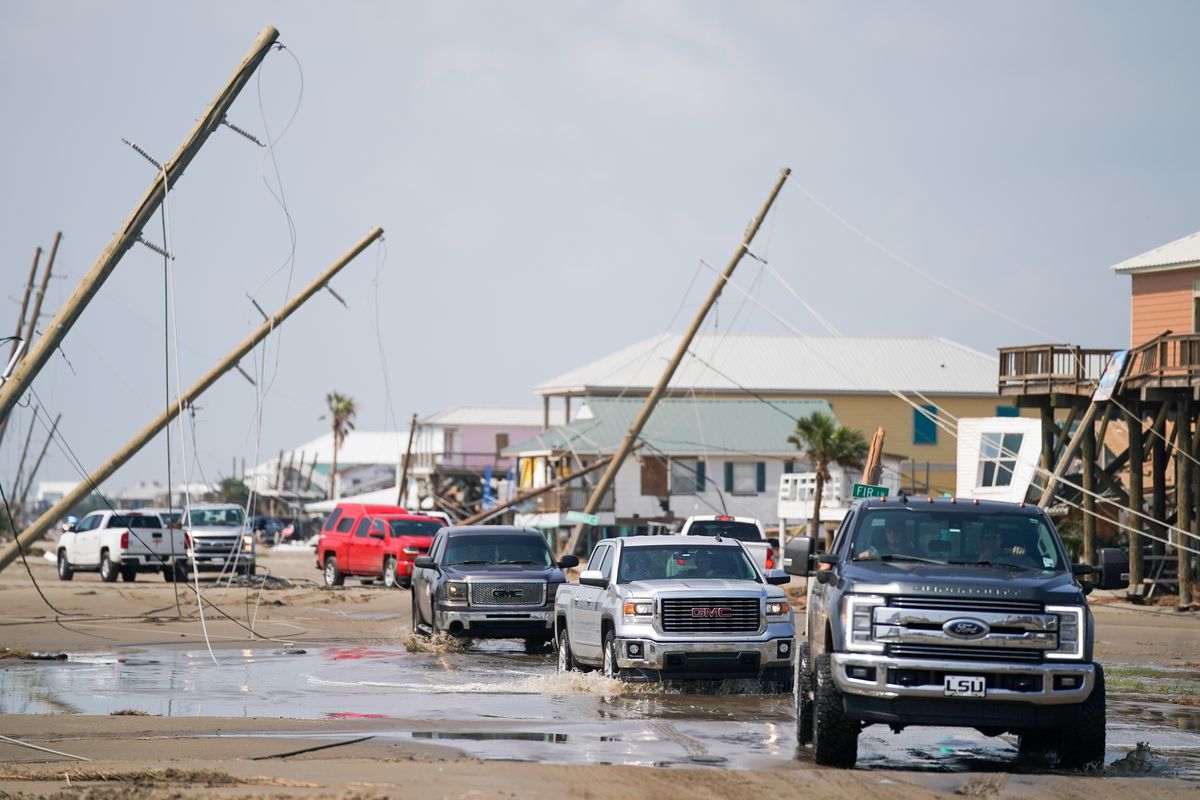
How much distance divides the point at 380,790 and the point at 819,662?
361cm

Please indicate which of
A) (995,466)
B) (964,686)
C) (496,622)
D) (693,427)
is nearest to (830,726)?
(964,686)

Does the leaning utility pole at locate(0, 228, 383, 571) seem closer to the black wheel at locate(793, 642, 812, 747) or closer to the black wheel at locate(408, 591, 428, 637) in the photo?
the black wheel at locate(408, 591, 428, 637)

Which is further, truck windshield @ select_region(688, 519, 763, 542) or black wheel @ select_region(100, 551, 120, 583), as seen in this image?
black wheel @ select_region(100, 551, 120, 583)

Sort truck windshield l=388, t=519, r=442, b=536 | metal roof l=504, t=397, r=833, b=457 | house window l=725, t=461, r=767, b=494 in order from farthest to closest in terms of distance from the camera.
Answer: house window l=725, t=461, r=767, b=494
metal roof l=504, t=397, r=833, b=457
truck windshield l=388, t=519, r=442, b=536

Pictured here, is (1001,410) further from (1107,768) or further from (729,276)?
(1107,768)

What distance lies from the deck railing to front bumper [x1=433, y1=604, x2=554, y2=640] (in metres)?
18.6

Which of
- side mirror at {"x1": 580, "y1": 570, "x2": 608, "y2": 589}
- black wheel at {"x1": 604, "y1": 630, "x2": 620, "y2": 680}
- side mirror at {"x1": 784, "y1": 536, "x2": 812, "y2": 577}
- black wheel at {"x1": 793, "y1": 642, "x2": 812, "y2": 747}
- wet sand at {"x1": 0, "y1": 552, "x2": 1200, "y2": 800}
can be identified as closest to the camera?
wet sand at {"x1": 0, "y1": 552, "x2": 1200, "y2": 800}

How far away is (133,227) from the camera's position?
2245cm

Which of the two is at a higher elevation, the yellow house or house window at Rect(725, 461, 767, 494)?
the yellow house

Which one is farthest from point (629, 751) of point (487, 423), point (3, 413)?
point (487, 423)

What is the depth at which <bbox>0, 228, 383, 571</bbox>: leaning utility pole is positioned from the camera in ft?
84.4

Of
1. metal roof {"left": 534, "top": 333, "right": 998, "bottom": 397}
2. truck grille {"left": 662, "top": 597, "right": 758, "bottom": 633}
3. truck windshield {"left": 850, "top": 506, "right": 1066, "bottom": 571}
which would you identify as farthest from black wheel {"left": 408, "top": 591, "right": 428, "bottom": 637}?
metal roof {"left": 534, "top": 333, "right": 998, "bottom": 397}

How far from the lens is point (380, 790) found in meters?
10.1

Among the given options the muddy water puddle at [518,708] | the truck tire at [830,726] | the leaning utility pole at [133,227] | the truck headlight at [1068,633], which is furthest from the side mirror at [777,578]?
the leaning utility pole at [133,227]
